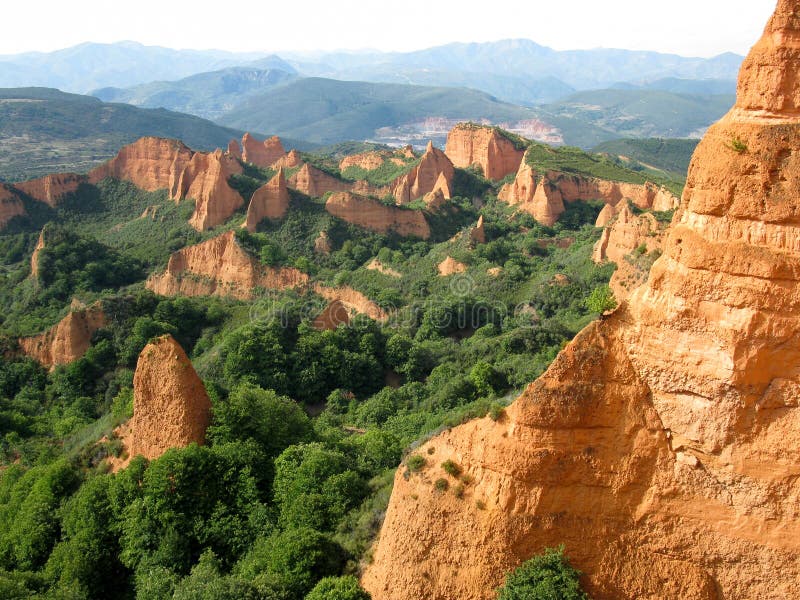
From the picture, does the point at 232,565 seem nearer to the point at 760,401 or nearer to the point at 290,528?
the point at 290,528

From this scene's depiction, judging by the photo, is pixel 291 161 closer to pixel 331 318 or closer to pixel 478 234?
pixel 478 234

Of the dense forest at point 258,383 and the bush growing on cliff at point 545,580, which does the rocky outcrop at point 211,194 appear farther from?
the bush growing on cliff at point 545,580

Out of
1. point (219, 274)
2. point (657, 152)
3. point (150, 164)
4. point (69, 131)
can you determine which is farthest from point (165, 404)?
point (69, 131)

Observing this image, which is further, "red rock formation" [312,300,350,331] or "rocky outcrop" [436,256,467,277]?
"rocky outcrop" [436,256,467,277]

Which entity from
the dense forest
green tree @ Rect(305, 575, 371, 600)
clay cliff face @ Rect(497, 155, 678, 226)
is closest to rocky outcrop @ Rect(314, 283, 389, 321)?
the dense forest

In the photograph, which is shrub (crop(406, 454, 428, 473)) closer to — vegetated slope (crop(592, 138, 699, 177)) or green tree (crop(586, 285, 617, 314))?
green tree (crop(586, 285, 617, 314))
